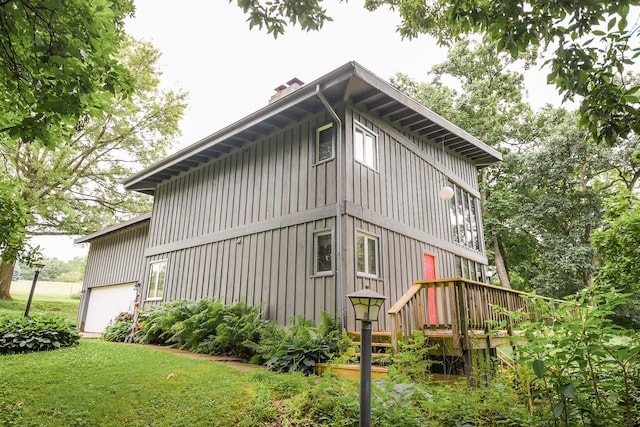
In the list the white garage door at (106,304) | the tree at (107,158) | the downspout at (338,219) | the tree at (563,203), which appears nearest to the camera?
the downspout at (338,219)

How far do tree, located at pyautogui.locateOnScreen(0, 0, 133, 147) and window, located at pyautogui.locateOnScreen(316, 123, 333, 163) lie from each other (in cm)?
495

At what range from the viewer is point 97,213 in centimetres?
1920

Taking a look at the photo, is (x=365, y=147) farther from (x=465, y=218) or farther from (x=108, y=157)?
(x=108, y=157)

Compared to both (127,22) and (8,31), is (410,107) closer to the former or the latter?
(127,22)

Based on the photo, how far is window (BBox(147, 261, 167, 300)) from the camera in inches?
464

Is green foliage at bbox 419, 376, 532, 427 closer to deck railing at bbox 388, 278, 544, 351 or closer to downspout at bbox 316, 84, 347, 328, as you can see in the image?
deck railing at bbox 388, 278, 544, 351

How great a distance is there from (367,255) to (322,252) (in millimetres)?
967

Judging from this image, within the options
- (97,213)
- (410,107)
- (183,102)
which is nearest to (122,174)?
(97,213)

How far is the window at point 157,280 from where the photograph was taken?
11773 millimetres

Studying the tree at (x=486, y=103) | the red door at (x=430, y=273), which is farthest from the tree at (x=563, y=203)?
the red door at (x=430, y=273)

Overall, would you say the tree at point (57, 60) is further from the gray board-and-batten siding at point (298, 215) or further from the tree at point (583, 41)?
the gray board-and-batten siding at point (298, 215)

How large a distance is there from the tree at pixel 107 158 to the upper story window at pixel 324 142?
13.4 meters

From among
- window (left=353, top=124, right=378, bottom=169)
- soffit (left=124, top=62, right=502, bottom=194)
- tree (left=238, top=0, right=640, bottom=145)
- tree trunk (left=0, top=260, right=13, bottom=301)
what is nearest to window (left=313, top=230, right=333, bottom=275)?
window (left=353, top=124, right=378, bottom=169)

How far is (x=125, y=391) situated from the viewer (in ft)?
14.1
